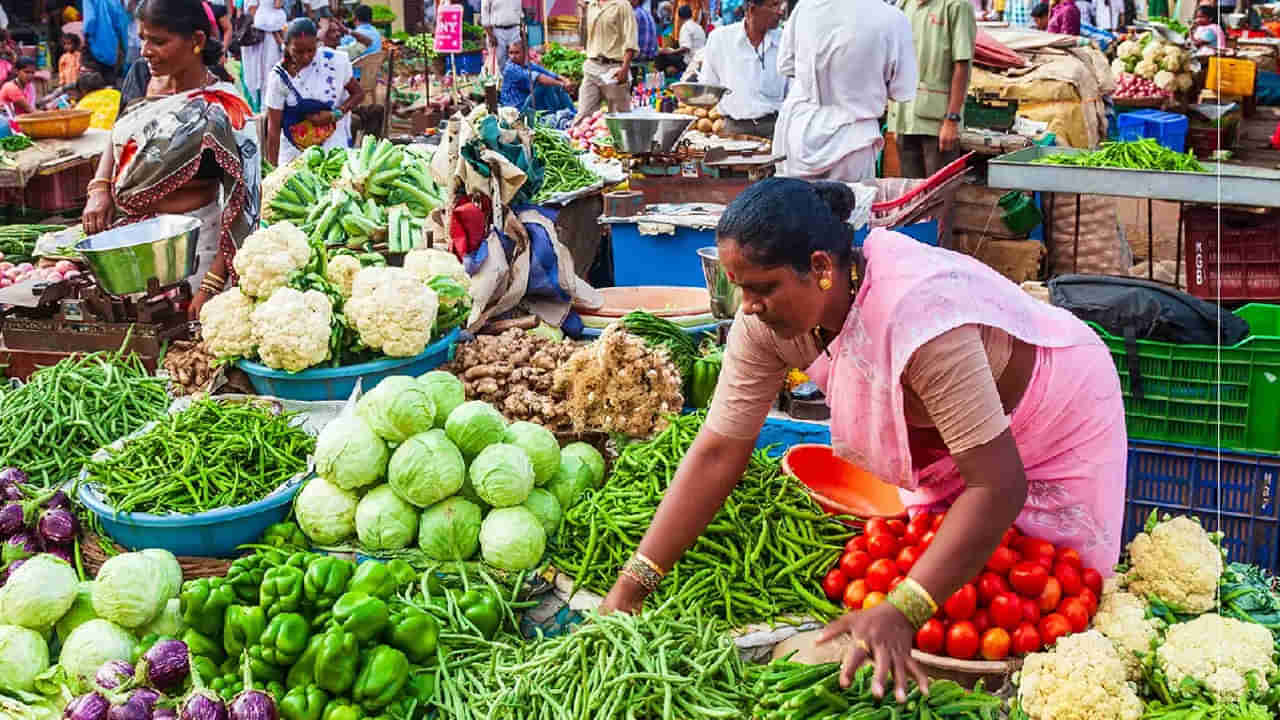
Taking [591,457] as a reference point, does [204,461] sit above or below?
above

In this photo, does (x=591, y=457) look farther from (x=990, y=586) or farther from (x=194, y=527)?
(x=990, y=586)

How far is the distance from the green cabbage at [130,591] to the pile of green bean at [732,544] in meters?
1.03

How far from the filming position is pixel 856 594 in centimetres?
259

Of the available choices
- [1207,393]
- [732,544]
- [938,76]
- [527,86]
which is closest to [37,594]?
[732,544]

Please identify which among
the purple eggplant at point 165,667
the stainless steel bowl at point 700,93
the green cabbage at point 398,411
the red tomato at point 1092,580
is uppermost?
the stainless steel bowl at point 700,93

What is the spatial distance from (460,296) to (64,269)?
2.28m

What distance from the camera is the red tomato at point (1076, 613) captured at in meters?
2.38

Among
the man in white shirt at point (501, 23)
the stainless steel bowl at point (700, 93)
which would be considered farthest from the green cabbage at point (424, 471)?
the man in white shirt at point (501, 23)

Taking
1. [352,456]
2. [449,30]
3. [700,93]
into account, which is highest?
[449,30]

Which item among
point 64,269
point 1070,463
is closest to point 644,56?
point 64,269

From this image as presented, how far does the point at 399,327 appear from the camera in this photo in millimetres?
3770

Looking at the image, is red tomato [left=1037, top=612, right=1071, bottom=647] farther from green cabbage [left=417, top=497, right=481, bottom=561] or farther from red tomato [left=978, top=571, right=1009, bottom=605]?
green cabbage [left=417, top=497, right=481, bottom=561]

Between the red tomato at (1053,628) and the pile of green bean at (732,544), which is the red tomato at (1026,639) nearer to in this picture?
the red tomato at (1053,628)

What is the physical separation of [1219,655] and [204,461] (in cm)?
260
